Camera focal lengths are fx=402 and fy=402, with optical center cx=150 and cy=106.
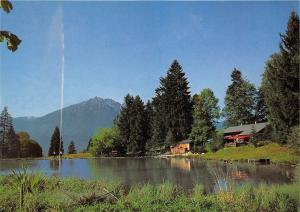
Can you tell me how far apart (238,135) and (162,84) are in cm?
2880

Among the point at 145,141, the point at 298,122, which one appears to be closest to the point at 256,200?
the point at 298,122

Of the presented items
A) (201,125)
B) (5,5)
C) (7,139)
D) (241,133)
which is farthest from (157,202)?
(7,139)

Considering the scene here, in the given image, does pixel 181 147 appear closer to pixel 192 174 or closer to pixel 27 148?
pixel 27 148

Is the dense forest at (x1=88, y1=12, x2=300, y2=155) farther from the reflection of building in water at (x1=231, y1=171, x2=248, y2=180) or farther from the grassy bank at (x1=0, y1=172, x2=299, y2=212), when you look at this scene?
the grassy bank at (x1=0, y1=172, x2=299, y2=212)

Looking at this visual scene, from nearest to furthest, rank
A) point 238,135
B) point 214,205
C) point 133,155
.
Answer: point 214,205
point 238,135
point 133,155

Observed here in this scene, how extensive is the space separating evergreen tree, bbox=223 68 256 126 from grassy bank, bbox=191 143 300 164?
21.5 metres

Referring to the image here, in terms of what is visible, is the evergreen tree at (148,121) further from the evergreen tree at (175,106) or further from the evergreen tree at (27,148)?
the evergreen tree at (27,148)

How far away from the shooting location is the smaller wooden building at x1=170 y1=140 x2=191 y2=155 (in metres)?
75.1

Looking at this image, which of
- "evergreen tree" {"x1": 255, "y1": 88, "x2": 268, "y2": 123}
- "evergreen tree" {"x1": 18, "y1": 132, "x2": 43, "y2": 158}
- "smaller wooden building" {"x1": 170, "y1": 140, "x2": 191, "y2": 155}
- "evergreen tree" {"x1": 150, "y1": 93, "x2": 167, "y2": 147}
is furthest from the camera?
"evergreen tree" {"x1": 18, "y1": 132, "x2": 43, "y2": 158}

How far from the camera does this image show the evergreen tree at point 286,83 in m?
40.8

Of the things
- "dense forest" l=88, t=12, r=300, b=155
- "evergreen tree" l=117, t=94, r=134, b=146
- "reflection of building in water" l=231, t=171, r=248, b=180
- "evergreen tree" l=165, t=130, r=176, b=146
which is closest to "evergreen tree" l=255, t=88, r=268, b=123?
"dense forest" l=88, t=12, r=300, b=155

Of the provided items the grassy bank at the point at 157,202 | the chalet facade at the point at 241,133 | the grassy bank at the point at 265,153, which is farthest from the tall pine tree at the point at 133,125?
the grassy bank at the point at 157,202

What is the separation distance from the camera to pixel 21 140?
100 m

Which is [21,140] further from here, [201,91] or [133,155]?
[201,91]
